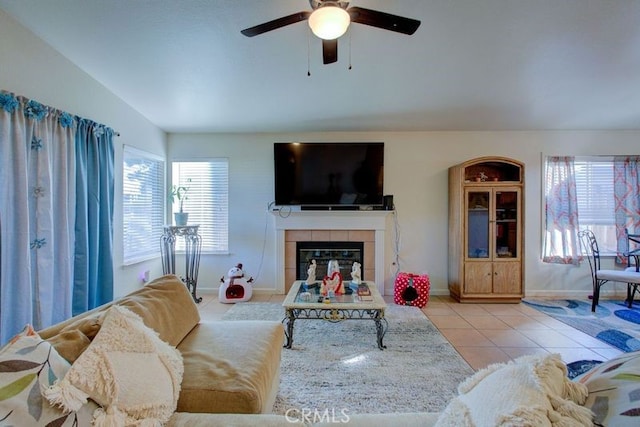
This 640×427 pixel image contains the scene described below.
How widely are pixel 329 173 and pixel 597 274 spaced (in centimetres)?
353

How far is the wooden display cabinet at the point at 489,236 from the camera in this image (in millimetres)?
3898

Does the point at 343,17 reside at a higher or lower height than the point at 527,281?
higher

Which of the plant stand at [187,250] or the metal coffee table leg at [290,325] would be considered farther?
the plant stand at [187,250]

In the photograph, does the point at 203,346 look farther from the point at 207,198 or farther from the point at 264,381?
the point at 207,198

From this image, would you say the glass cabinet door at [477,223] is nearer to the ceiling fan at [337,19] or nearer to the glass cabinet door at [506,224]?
the glass cabinet door at [506,224]

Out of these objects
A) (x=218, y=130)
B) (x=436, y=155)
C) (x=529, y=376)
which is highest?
(x=218, y=130)

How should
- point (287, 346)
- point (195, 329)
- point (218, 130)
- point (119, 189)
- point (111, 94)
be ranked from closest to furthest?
point (195, 329), point (287, 346), point (111, 94), point (119, 189), point (218, 130)

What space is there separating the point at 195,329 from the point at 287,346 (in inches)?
39.6

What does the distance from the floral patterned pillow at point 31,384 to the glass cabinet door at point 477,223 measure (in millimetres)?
4068

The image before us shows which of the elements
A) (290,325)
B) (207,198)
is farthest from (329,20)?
(207,198)

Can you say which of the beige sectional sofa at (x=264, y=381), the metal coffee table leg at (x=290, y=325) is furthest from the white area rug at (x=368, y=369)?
the beige sectional sofa at (x=264, y=381)

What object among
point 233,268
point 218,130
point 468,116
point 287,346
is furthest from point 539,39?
point 233,268

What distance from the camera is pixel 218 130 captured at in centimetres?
427

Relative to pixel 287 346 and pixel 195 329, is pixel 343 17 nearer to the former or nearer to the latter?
pixel 195 329
